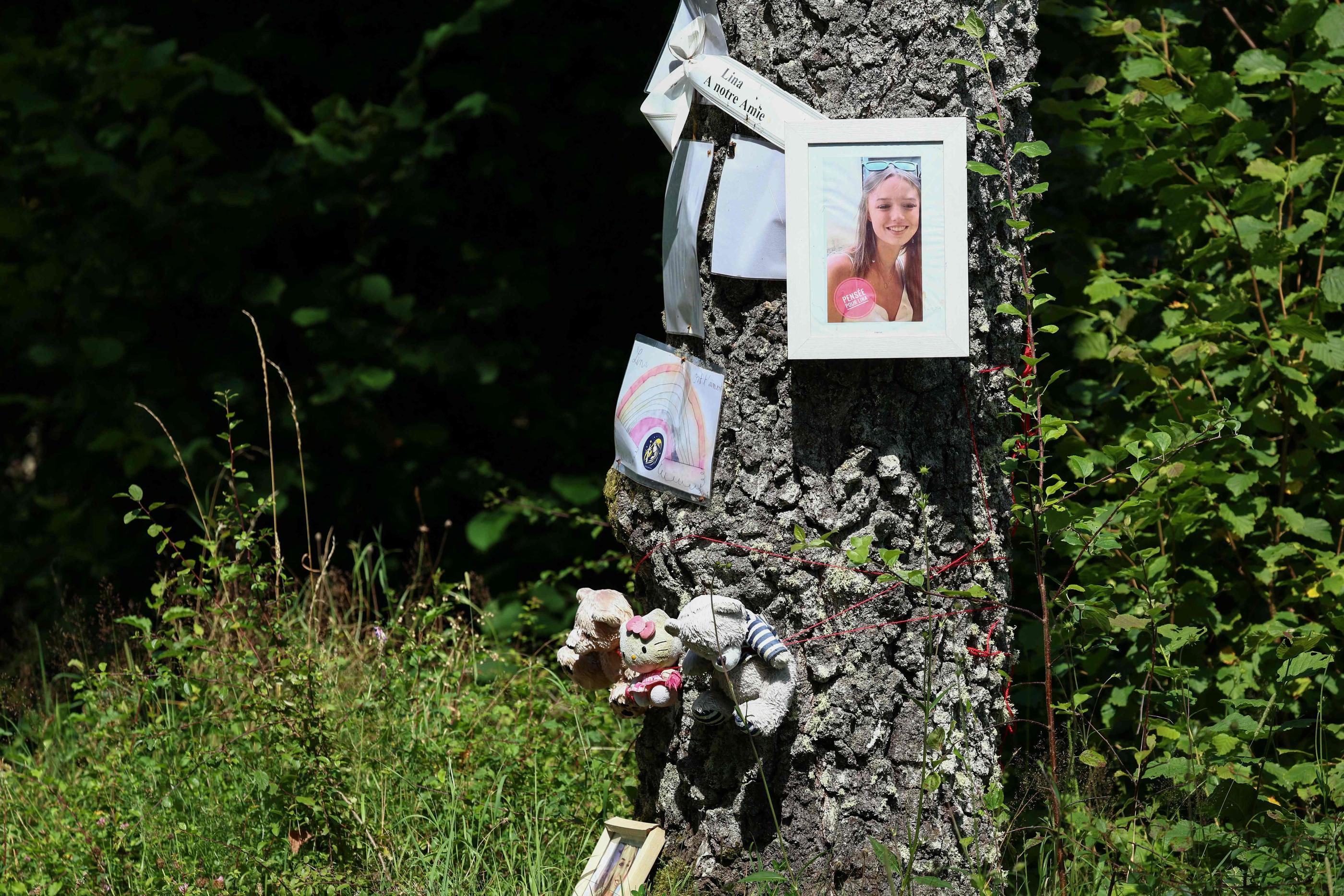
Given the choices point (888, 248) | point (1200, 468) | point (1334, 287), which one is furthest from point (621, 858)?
point (1334, 287)

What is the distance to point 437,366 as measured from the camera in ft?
14.2

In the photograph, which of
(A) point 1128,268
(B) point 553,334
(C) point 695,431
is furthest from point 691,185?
(B) point 553,334

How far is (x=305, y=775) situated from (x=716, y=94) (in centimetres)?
163

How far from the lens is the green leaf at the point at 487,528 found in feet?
13.5

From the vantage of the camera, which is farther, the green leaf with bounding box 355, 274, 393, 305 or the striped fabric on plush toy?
the green leaf with bounding box 355, 274, 393, 305

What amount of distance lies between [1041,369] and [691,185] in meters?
1.30

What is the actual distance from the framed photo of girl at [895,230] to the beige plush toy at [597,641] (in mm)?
642

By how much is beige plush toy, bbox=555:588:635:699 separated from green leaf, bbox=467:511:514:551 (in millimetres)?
1802

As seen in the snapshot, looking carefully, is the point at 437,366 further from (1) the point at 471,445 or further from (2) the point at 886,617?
(2) the point at 886,617

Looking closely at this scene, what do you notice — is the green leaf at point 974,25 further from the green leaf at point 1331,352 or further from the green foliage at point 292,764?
the green foliage at point 292,764

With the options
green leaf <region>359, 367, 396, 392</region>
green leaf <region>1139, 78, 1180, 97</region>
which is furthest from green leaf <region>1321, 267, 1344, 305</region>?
green leaf <region>359, 367, 396, 392</region>

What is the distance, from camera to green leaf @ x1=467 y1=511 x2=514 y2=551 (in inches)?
162

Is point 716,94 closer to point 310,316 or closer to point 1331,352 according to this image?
point 1331,352

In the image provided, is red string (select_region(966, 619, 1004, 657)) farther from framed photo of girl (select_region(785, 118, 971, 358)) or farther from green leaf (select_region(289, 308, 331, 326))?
green leaf (select_region(289, 308, 331, 326))
